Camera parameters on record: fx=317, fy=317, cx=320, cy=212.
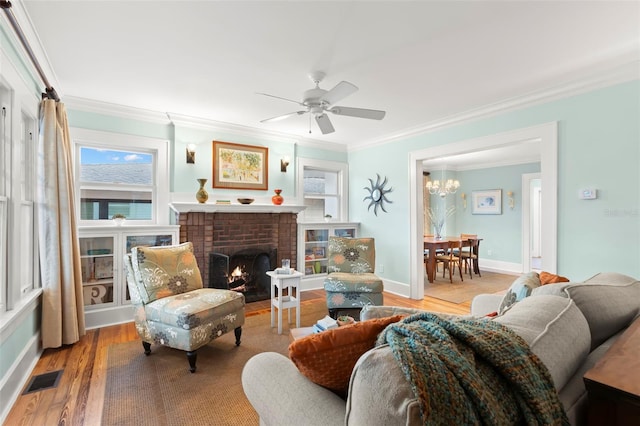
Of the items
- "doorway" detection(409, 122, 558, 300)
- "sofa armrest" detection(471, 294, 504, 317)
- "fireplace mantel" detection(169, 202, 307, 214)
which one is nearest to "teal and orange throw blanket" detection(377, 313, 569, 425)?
"sofa armrest" detection(471, 294, 504, 317)

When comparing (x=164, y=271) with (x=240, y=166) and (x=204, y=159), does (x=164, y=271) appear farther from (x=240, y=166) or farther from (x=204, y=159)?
(x=240, y=166)

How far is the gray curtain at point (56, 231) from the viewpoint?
8.87ft

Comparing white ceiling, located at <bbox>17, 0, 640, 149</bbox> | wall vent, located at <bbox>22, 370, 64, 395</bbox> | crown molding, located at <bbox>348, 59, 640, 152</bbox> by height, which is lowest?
wall vent, located at <bbox>22, 370, 64, 395</bbox>

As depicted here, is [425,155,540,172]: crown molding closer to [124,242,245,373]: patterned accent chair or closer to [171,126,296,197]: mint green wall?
[171,126,296,197]: mint green wall

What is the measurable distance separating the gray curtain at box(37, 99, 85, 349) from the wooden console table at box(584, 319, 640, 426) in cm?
356

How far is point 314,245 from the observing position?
16.9 feet

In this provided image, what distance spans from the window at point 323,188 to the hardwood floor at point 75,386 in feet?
9.92

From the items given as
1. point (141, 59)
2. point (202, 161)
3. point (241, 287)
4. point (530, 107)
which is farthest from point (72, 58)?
point (530, 107)

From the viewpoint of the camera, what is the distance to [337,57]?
2.49 metres

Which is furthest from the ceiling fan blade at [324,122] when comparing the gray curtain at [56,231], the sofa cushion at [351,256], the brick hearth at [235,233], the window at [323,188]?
the gray curtain at [56,231]

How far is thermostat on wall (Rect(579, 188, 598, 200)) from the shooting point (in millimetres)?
2869

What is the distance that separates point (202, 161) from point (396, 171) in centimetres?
279

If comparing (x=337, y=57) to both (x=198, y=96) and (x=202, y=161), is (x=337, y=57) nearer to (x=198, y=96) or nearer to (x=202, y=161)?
(x=198, y=96)

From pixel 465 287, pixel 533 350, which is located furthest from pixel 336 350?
pixel 465 287
